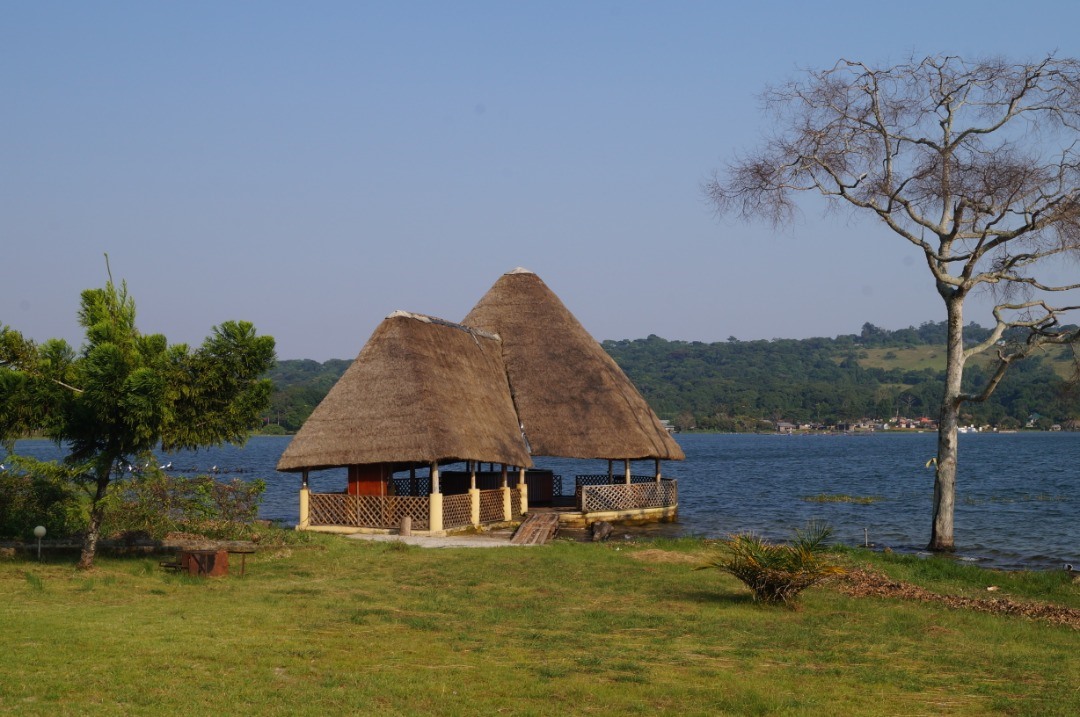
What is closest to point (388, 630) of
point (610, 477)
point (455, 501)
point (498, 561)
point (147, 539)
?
point (498, 561)

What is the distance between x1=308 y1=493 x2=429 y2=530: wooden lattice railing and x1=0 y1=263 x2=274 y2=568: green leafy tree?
9744 mm

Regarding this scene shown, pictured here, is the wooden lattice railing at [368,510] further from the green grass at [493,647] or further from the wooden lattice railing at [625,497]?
the green grass at [493,647]

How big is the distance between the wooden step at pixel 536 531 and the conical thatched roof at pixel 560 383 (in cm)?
290

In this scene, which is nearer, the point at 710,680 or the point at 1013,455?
the point at 710,680

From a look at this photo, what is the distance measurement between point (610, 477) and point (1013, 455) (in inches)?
3650

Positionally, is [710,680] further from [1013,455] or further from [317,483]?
[1013,455]

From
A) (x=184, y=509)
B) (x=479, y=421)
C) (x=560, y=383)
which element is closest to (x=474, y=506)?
(x=479, y=421)

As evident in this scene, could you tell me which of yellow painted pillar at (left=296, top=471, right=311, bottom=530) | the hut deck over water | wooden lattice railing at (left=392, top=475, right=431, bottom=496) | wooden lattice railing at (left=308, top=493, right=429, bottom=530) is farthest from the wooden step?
yellow painted pillar at (left=296, top=471, right=311, bottom=530)

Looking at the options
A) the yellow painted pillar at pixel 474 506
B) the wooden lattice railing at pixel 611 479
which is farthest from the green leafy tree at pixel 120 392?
the wooden lattice railing at pixel 611 479

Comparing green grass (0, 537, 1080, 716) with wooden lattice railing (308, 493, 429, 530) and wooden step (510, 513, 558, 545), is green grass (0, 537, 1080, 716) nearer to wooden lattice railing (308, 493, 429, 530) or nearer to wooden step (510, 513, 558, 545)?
wooden step (510, 513, 558, 545)

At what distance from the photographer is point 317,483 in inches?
3120

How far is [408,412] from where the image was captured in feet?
95.6

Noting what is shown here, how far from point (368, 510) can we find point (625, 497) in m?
10.8

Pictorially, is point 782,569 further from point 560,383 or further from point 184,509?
point 560,383
